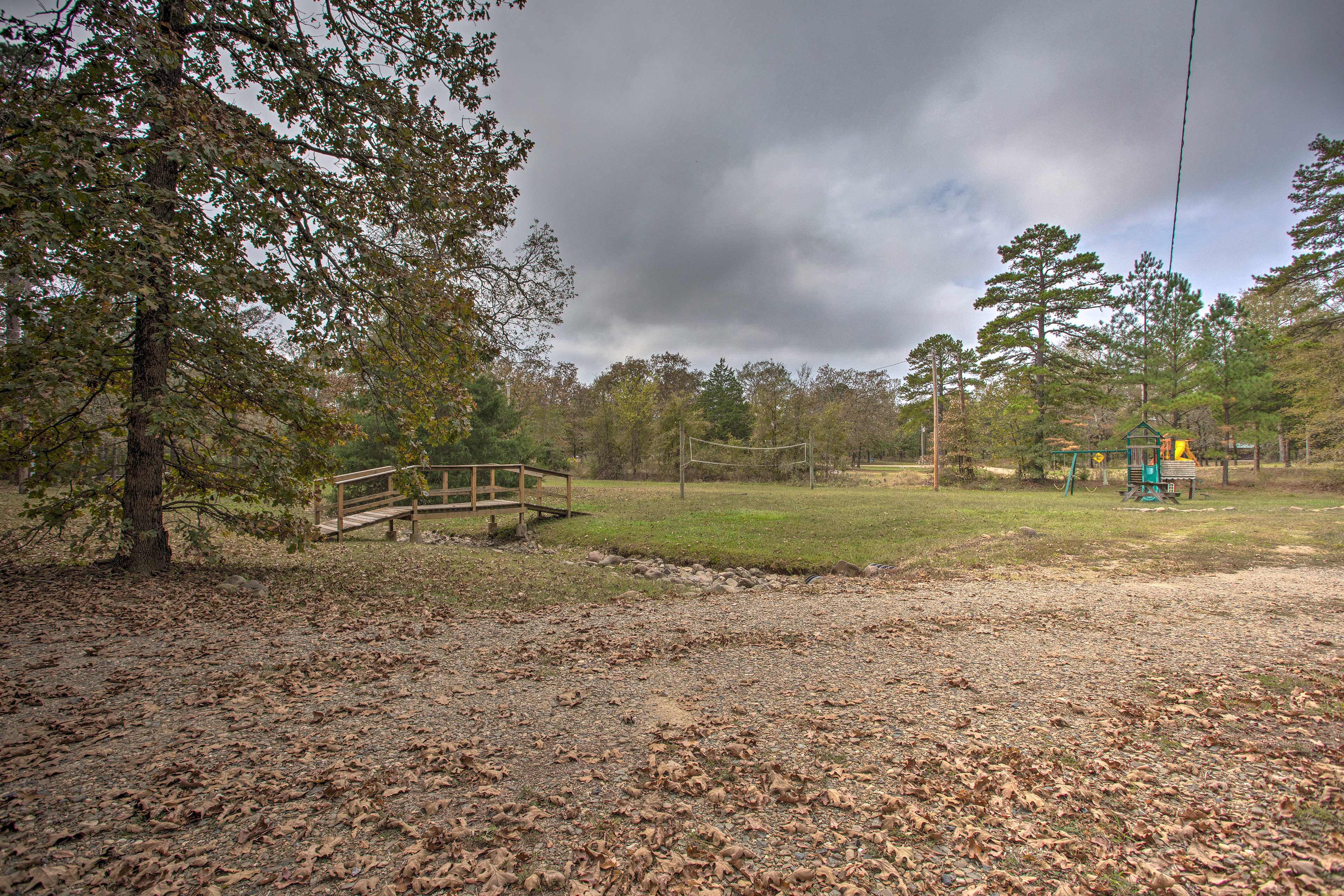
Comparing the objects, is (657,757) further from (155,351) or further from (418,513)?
(418,513)

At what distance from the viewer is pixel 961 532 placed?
12.4 m

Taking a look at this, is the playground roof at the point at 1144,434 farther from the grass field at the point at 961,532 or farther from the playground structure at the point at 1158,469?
the grass field at the point at 961,532

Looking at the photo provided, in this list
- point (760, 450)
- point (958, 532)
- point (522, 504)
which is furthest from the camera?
point (760, 450)

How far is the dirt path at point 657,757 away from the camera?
2.30m

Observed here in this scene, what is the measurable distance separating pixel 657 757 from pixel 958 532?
1105 cm

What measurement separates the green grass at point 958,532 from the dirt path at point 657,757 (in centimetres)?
412

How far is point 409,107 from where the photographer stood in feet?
20.6

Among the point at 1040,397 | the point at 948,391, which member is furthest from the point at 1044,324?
the point at 948,391

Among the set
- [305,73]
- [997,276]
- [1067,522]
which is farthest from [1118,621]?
[997,276]

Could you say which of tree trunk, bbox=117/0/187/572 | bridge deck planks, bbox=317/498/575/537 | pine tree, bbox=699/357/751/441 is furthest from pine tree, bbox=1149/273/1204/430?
tree trunk, bbox=117/0/187/572

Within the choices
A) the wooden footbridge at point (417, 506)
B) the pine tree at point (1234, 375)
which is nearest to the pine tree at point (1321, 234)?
the pine tree at point (1234, 375)

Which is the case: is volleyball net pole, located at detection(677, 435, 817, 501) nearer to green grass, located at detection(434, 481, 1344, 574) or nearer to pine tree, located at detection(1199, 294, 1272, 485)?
green grass, located at detection(434, 481, 1344, 574)

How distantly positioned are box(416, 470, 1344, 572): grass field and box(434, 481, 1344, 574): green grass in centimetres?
4

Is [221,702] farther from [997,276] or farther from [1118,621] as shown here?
[997,276]
